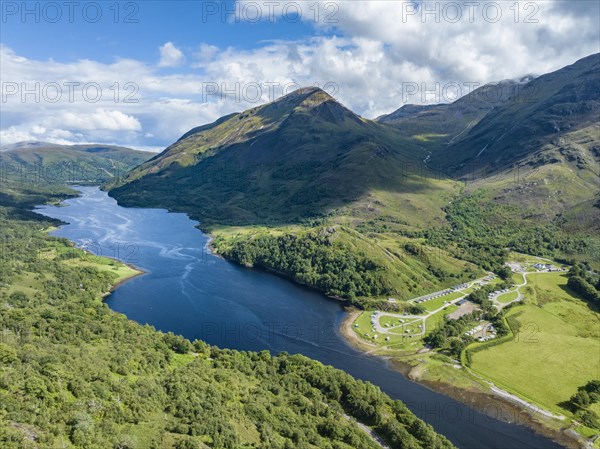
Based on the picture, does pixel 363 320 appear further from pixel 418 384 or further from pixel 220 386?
pixel 220 386

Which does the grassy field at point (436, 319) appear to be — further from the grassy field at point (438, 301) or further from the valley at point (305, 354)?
the grassy field at point (438, 301)

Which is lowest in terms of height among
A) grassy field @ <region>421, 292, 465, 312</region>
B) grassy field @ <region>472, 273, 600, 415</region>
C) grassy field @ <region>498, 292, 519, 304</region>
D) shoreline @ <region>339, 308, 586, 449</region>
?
shoreline @ <region>339, 308, 586, 449</region>

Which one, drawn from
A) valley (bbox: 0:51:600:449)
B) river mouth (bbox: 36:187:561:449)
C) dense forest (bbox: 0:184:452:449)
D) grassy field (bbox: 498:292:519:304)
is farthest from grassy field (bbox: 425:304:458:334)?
dense forest (bbox: 0:184:452:449)

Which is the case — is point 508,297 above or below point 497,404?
above

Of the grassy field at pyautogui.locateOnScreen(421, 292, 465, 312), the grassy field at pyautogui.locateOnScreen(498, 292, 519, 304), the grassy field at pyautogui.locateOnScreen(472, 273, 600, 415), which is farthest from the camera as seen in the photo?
the grassy field at pyautogui.locateOnScreen(498, 292, 519, 304)

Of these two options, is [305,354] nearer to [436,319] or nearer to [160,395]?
[436,319]

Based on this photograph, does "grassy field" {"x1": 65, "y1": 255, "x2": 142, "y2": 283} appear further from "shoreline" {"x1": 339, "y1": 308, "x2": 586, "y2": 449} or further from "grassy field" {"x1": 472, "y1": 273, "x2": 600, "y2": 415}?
"grassy field" {"x1": 472, "y1": 273, "x2": 600, "y2": 415}

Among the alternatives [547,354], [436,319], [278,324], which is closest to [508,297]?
[436,319]

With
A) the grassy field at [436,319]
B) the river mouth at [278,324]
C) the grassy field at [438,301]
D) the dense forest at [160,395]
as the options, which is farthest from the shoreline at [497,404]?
the grassy field at [438,301]
